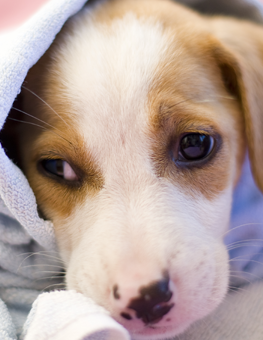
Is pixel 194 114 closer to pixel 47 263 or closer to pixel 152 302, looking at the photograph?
pixel 152 302

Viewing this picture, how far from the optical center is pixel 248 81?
1.22 meters

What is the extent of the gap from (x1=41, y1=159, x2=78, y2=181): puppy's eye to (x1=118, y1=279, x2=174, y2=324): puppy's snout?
1.51ft

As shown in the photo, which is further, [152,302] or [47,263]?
[47,263]

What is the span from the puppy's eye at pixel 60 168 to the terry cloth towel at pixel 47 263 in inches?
4.0

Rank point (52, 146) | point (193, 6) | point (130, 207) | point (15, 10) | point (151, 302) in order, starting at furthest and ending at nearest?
1. point (15, 10)
2. point (193, 6)
3. point (52, 146)
4. point (130, 207)
5. point (151, 302)

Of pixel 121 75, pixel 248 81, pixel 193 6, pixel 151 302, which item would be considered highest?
pixel 193 6

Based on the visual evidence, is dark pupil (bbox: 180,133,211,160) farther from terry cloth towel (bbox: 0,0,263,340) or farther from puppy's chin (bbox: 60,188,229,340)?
terry cloth towel (bbox: 0,0,263,340)

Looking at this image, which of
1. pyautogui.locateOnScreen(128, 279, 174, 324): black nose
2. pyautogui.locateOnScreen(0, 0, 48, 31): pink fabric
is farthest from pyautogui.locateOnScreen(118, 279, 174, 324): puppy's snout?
pyautogui.locateOnScreen(0, 0, 48, 31): pink fabric

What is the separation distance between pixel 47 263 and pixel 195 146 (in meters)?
0.72

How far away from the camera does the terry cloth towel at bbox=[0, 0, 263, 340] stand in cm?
85

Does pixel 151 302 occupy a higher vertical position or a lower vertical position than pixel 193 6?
lower

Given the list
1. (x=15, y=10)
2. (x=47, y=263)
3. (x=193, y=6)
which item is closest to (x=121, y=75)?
(x=47, y=263)

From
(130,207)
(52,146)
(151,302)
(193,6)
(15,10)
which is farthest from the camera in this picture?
(15,10)

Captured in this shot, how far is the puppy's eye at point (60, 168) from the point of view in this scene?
45.6 inches
